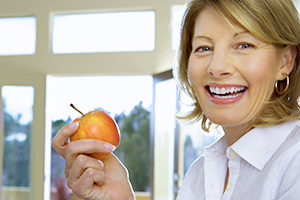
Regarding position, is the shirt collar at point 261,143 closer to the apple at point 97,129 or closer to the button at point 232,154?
the button at point 232,154

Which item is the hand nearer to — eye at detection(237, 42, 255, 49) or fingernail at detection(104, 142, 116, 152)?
fingernail at detection(104, 142, 116, 152)

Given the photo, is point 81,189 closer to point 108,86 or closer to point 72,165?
point 72,165

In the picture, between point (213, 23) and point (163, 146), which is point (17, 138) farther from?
point (213, 23)

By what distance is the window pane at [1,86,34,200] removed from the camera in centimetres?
509

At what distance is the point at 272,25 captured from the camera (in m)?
0.79

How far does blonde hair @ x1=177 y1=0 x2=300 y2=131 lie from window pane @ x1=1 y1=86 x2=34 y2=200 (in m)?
4.48

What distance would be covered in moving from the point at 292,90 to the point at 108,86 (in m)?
5.86

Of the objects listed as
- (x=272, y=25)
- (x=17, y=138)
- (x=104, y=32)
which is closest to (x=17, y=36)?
(x=104, y=32)

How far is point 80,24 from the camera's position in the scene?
16.1 ft

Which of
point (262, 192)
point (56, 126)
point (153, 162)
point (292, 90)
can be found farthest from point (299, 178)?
point (56, 126)

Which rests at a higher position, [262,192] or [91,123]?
[91,123]

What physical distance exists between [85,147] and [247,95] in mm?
391

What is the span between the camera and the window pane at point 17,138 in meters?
5.09

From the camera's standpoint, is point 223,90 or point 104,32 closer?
point 223,90
